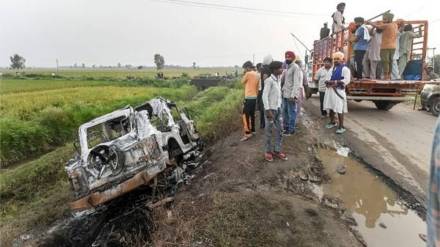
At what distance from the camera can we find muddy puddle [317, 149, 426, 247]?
16.3 ft

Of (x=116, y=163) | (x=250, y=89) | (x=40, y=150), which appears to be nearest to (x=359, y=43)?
(x=250, y=89)

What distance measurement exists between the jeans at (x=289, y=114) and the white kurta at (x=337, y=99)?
1.04 meters

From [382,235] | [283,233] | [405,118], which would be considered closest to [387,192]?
[382,235]

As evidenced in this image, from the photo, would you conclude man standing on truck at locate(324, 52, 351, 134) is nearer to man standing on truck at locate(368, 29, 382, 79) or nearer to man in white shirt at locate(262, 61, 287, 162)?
man in white shirt at locate(262, 61, 287, 162)

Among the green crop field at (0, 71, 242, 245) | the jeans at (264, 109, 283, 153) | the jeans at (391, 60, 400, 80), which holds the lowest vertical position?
the green crop field at (0, 71, 242, 245)

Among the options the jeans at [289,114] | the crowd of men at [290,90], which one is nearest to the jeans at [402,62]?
the crowd of men at [290,90]

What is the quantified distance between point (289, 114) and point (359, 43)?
4061mm

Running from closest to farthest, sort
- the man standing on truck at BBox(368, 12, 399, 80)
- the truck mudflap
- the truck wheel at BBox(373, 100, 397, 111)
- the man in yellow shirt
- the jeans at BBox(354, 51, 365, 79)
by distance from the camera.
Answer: the truck mudflap → the man in yellow shirt → the man standing on truck at BBox(368, 12, 399, 80) → the jeans at BBox(354, 51, 365, 79) → the truck wheel at BBox(373, 100, 397, 111)

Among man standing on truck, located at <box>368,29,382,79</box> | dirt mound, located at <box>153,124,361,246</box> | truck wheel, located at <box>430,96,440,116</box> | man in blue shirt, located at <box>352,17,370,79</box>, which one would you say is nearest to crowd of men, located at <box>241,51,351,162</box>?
dirt mound, located at <box>153,124,361,246</box>

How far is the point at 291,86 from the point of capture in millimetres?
8531

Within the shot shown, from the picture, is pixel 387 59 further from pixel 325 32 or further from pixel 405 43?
pixel 325 32

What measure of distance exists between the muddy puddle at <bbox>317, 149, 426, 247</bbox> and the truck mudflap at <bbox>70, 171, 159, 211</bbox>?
3161 millimetres

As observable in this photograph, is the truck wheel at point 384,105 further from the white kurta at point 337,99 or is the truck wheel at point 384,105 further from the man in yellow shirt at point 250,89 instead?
the man in yellow shirt at point 250,89

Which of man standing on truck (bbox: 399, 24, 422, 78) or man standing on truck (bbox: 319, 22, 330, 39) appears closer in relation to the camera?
man standing on truck (bbox: 399, 24, 422, 78)
